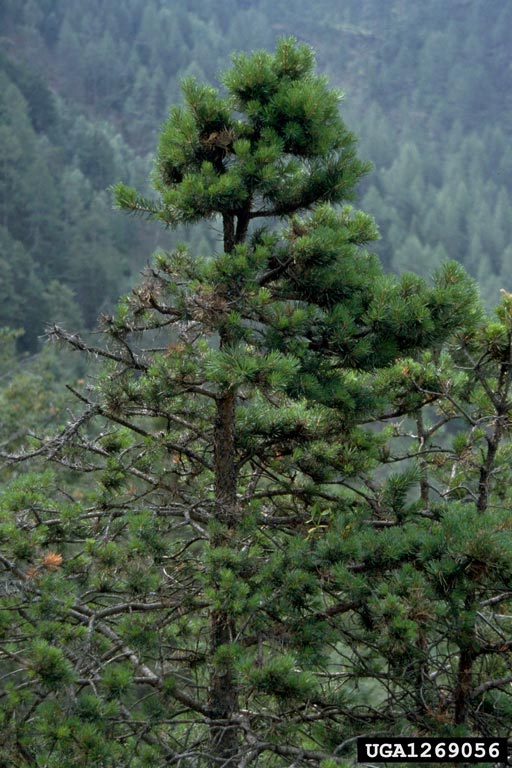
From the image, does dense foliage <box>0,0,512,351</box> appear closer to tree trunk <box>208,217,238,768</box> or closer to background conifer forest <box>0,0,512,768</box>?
background conifer forest <box>0,0,512,768</box>

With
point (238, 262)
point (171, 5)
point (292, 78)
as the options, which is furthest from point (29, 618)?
point (171, 5)

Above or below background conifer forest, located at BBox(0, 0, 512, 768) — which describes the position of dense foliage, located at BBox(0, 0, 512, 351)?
above

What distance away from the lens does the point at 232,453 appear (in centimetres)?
532

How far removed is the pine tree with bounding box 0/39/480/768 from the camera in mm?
4383

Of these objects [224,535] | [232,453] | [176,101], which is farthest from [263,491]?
[176,101]

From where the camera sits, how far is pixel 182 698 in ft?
16.0

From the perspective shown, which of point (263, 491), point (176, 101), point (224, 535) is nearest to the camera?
point (224, 535)

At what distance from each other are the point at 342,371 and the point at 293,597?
1.38m

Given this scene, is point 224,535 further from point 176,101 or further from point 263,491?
point 176,101

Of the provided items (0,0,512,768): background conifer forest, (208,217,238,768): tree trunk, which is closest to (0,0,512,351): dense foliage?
(0,0,512,768): background conifer forest

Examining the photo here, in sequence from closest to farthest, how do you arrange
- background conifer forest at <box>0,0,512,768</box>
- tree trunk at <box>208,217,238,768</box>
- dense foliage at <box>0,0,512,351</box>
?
background conifer forest at <box>0,0,512,768</box>
tree trunk at <box>208,217,238,768</box>
dense foliage at <box>0,0,512,351</box>

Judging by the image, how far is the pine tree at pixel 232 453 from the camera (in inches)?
173

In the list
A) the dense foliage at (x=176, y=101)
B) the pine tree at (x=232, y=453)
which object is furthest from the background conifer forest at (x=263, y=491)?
the dense foliage at (x=176, y=101)

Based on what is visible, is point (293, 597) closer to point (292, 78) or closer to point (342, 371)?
point (342, 371)
